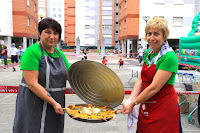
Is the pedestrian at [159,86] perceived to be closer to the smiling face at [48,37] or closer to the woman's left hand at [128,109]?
the woman's left hand at [128,109]

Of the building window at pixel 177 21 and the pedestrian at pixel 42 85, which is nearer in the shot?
the pedestrian at pixel 42 85

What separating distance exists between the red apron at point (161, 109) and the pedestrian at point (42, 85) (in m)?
0.85

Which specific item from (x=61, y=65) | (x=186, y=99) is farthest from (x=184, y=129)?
(x=61, y=65)

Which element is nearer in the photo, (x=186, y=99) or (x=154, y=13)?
(x=186, y=99)

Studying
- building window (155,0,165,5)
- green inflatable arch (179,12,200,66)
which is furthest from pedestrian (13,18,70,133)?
building window (155,0,165,5)

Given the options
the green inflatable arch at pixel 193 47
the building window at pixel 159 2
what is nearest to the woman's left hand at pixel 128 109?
the green inflatable arch at pixel 193 47

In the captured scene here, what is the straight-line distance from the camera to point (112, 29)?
64.5m

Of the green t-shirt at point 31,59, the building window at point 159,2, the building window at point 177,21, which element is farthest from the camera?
the building window at point 177,21

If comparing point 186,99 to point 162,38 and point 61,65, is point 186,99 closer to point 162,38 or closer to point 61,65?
point 162,38

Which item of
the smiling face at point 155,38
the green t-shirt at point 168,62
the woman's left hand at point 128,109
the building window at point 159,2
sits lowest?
the woman's left hand at point 128,109

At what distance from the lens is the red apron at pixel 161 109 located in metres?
1.99

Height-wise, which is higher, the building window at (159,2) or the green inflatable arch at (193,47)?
the building window at (159,2)

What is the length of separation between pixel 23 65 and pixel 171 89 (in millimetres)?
1409

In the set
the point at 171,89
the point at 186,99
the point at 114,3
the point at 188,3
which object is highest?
the point at 114,3
